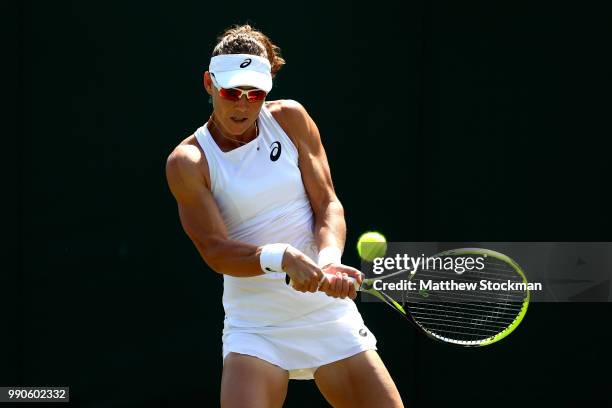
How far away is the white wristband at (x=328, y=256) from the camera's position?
3783 millimetres

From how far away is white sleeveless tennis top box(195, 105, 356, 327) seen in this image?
3.88 m

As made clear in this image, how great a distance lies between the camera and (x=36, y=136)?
217 inches

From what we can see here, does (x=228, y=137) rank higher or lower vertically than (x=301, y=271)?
higher

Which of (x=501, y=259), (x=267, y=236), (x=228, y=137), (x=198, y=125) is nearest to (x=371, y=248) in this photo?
(x=501, y=259)

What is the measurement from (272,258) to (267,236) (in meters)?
0.27

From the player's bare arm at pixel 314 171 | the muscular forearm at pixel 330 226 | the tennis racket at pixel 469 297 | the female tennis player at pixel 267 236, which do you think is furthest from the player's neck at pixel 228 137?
the tennis racket at pixel 469 297

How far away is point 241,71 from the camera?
3830mm

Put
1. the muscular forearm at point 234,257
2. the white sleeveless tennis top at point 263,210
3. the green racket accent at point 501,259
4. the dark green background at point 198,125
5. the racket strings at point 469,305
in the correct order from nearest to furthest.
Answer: the muscular forearm at point 234,257, the white sleeveless tennis top at point 263,210, the green racket accent at point 501,259, the racket strings at point 469,305, the dark green background at point 198,125

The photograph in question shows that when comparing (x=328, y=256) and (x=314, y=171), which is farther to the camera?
(x=314, y=171)

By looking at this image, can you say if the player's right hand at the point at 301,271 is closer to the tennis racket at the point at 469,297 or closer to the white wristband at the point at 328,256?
the white wristband at the point at 328,256

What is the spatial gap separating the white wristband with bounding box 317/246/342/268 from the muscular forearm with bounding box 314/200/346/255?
0.09 feet

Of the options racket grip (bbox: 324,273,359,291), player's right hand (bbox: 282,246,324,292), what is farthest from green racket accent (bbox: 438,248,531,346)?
player's right hand (bbox: 282,246,324,292)

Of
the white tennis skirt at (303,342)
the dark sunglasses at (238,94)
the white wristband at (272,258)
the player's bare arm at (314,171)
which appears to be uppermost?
the dark sunglasses at (238,94)

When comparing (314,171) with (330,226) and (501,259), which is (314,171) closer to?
(330,226)
